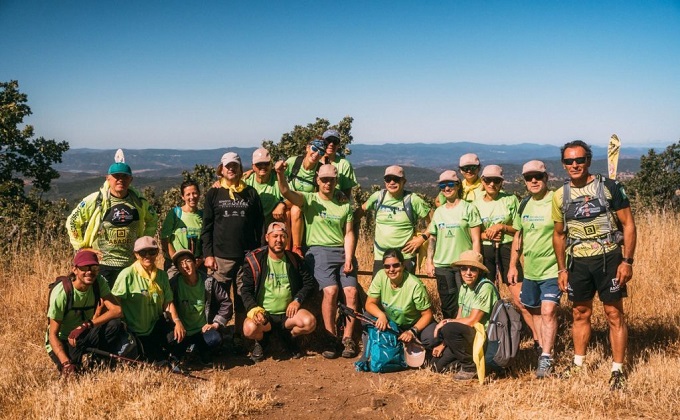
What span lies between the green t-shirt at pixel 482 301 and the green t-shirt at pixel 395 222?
94 cm

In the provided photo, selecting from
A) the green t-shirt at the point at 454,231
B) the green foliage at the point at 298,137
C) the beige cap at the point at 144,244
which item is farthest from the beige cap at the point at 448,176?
the green foliage at the point at 298,137

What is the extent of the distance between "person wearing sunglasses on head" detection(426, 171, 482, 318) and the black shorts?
120 cm

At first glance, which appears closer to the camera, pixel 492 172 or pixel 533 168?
pixel 533 168

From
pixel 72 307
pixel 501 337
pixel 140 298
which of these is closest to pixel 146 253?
pixel 140 298

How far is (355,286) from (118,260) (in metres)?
2.73

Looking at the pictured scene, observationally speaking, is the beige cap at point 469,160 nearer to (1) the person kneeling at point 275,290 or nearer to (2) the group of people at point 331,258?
(2) the group of people at point 331,258

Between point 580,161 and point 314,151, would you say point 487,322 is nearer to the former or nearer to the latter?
point 580,161

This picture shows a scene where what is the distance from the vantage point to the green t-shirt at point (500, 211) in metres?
6.12

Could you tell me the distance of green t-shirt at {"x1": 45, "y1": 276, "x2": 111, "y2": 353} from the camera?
→ 5.21 meters

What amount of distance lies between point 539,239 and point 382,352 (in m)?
2.03

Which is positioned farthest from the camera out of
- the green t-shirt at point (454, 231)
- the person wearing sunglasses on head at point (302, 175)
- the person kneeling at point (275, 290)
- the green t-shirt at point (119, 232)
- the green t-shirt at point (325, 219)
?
the person wearing sunglasses on head at point (302, 175)

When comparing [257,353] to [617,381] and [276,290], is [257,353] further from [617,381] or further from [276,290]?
[617,381]

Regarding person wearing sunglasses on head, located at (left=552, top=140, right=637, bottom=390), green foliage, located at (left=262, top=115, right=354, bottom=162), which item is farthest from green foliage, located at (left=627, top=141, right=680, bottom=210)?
person wearing sunglasses on head, located at (left=552, top=140, right=637, bottom=390)

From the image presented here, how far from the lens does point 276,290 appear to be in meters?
6.31
